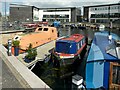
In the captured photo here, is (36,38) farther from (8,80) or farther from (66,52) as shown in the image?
(8,80)

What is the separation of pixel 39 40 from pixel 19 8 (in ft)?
244

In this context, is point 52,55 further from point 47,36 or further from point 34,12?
point 34,12

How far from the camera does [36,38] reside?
74.2 ft

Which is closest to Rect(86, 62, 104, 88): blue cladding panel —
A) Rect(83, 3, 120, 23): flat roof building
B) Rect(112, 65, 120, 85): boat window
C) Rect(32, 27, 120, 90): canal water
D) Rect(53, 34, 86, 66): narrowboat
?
Rect(112, 65, 120, 85): boat window

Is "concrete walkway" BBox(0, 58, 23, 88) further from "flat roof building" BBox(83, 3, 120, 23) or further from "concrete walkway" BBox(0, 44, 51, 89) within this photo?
"flat roof building" BBox(83, 3, 120, 23)

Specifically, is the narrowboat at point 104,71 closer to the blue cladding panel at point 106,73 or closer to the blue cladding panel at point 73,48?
the blue cladding panel at point 106,73

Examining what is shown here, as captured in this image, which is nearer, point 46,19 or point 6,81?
point 6,81

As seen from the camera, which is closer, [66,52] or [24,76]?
[24,76]

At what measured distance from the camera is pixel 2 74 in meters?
9.84

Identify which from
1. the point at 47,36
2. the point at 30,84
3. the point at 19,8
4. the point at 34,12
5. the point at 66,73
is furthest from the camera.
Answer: the point at 34,12

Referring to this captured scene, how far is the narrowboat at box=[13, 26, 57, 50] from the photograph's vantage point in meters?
20.3

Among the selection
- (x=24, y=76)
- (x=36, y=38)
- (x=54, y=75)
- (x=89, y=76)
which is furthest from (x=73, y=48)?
(x=24, y=76)

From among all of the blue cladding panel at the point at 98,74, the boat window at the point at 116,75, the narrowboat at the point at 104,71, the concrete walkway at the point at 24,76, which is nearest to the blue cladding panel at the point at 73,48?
the concrete walkway at the point at 24,76

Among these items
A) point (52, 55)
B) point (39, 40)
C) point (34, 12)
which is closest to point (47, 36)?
point (39, 40)
